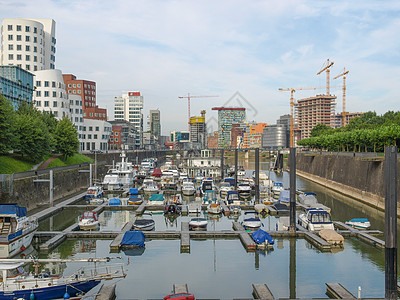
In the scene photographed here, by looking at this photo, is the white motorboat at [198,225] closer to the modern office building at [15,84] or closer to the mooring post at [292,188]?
the mooring post at [292,188]

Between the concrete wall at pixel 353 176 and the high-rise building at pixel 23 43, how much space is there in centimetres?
9193

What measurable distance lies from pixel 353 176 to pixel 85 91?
14762 cm

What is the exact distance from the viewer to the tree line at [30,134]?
172ft

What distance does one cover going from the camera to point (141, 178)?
99.1 metres

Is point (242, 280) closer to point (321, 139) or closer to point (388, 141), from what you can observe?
point (388, 141)

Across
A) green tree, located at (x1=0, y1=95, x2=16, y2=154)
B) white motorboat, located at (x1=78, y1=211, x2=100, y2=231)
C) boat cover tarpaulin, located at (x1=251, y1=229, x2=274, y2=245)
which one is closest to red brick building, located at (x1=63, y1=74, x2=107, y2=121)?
green tree, located at (x1=0, y1=95, x2=16, y2=154)

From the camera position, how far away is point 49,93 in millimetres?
115188

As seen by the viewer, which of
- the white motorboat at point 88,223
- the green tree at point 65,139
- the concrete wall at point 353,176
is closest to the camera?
the white motorboat at point 88,223

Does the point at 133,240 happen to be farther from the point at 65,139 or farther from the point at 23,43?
the point at 23,43

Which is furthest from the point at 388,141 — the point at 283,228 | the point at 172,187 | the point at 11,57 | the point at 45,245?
the point at 11,57

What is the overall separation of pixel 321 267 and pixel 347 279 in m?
2.89

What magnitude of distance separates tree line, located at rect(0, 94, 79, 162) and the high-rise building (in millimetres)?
35753

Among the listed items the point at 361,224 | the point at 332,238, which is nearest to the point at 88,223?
the point at 332,238

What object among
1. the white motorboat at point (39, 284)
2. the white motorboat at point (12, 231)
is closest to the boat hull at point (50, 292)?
the white motorboat at point (39, 284)
